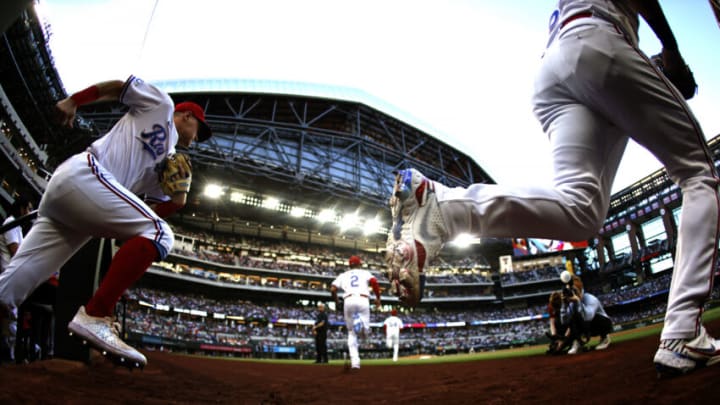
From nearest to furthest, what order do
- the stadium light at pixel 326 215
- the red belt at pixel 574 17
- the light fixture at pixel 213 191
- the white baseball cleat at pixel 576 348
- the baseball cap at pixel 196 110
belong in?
the red belt at pixel 574 17
the baseball cap at pixel 196 110
the white baseball cleat at pixel 576 348
the light fixture at pixel 213 191
the stadium light at pixel 326 215

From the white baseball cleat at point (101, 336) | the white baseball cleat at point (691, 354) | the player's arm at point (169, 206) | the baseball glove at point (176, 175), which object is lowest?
the white baseball cleat at point (691, 354)

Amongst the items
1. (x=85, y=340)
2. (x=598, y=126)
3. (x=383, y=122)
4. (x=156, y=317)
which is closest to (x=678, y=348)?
(x=598, y=126)

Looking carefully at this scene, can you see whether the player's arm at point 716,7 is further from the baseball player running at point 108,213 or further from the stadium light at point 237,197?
the stadium light at point 237,197

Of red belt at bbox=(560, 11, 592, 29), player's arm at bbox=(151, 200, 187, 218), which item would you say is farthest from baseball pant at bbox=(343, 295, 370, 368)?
red belt at bbox=(560, 11, 592, 29)

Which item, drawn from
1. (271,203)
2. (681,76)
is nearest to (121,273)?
(681,76)

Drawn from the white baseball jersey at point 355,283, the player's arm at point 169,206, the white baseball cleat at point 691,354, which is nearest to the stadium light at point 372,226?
the white baseball jersey at point 355,283

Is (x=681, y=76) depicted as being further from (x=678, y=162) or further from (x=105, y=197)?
(x=105, y=197)

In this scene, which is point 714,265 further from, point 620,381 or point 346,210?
point 346,210
